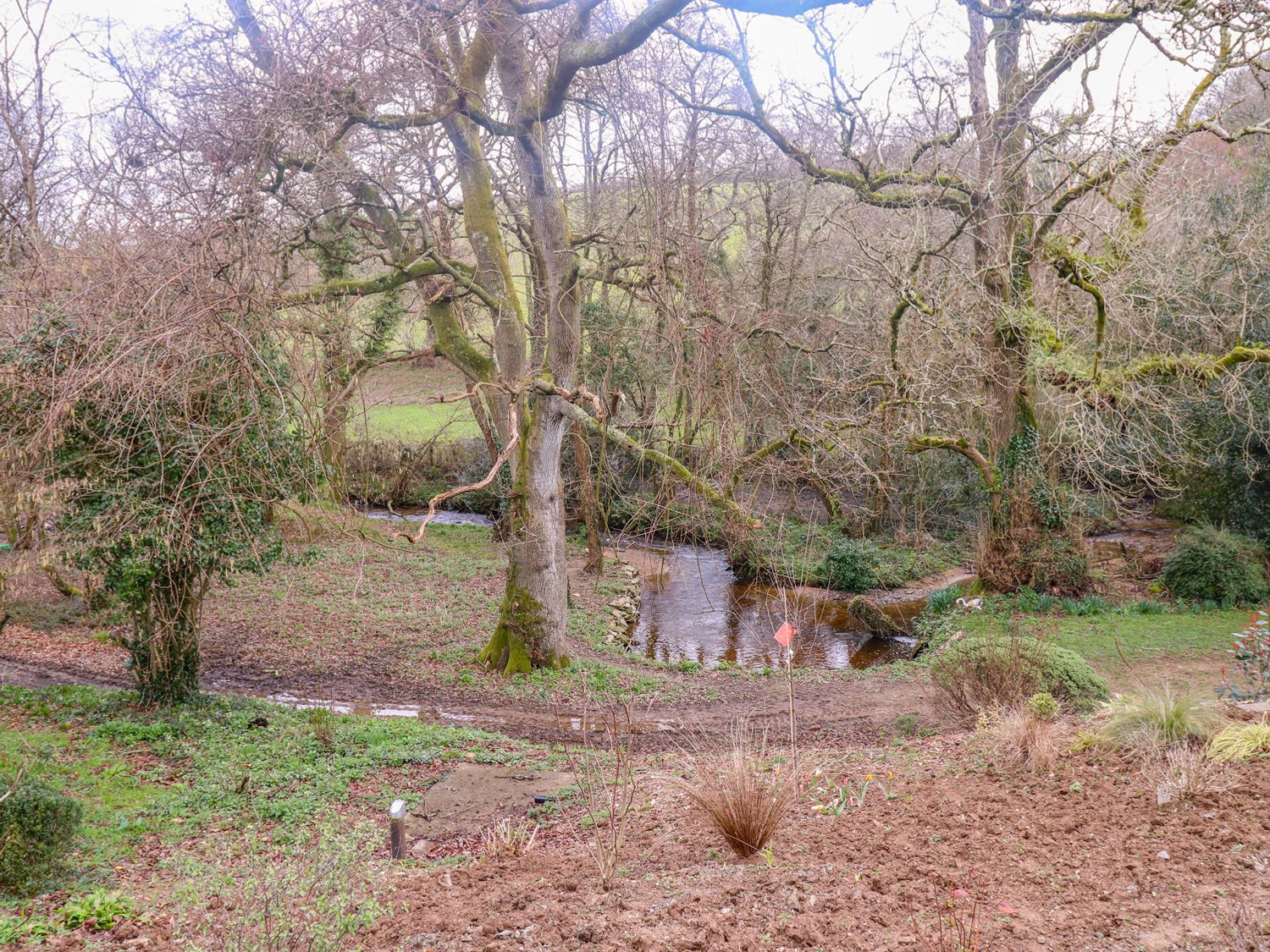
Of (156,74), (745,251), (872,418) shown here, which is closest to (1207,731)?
(872,418)

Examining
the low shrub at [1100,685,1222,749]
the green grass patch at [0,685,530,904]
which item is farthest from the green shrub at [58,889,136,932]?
the low shrub at [1100,685,1222,749]

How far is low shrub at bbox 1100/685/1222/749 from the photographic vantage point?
550cm

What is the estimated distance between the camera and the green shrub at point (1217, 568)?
567 inches

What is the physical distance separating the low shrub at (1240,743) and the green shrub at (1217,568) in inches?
426

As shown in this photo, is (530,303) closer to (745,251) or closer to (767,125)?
(767,125)

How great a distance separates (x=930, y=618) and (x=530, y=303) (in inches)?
365

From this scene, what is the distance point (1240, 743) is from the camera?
204 inches

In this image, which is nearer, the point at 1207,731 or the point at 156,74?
the point at 1207,731

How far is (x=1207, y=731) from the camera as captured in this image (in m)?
5.46

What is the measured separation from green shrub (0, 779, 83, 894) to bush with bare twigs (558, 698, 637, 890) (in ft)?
10.3

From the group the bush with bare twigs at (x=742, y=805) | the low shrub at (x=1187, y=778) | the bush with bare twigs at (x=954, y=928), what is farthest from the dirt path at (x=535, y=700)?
the bush with bare twigs at (x=954, y=928)

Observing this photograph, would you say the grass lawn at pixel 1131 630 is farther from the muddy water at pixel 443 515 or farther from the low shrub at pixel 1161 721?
the muddy water at pixel 443 515

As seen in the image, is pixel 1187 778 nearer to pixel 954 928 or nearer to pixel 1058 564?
pixel 954 928

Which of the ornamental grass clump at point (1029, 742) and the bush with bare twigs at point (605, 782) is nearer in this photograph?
the bush with bare twigs at point (605, 782)
